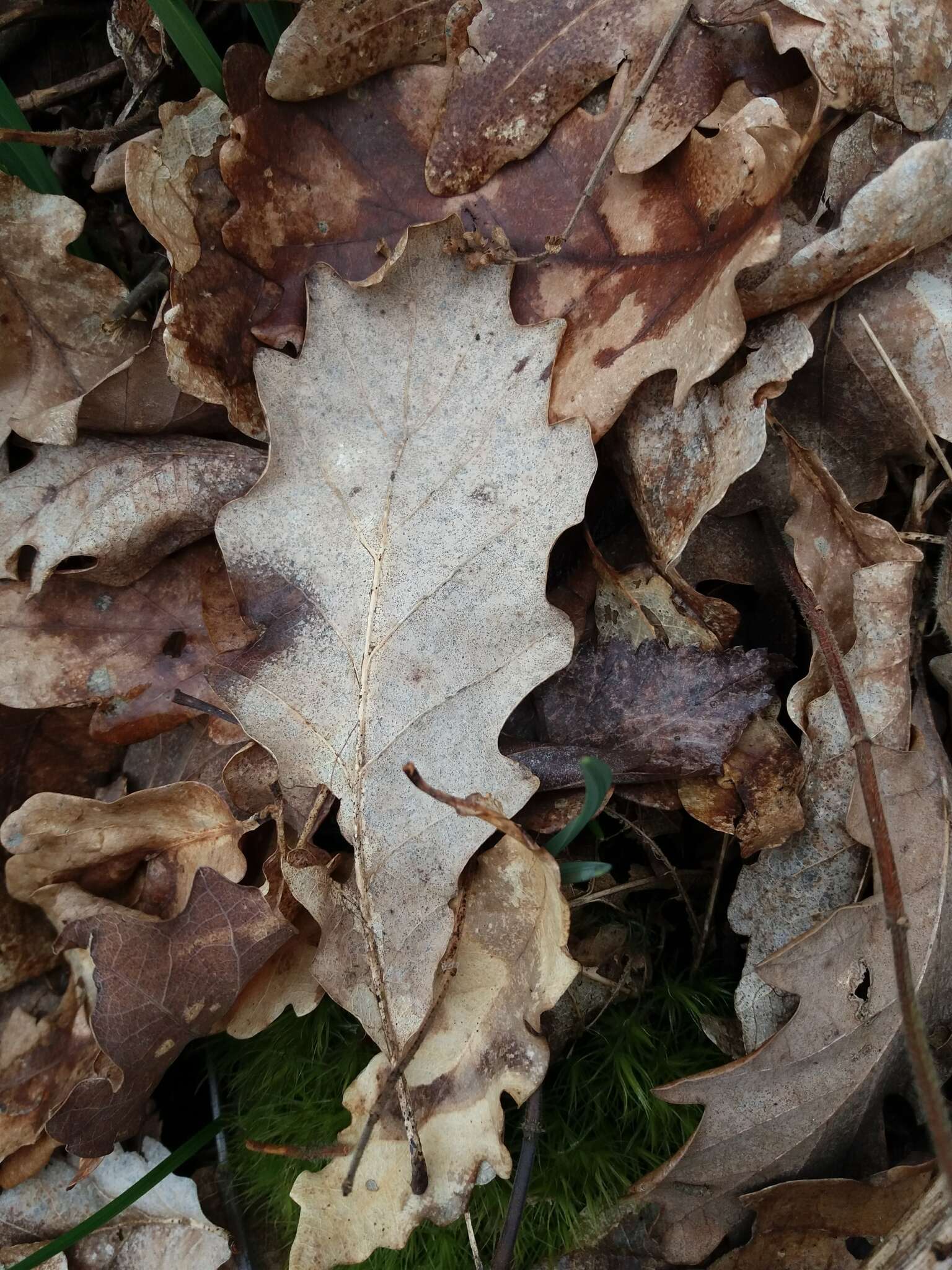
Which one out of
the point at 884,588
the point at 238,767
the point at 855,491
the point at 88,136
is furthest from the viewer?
the point at 88,136

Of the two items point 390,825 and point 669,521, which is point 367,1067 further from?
point 669,521

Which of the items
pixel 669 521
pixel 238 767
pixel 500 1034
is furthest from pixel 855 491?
pixel 238 767

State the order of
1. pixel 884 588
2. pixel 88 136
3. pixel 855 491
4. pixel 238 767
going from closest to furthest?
pixel 884 588 → pixel 855 491 → pixel 238 767 → pixel 88 136

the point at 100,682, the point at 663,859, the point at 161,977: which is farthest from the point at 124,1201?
the point at 663,859

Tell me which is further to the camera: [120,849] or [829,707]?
[120,849]

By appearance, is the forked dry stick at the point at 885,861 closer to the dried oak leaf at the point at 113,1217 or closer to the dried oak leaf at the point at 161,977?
the dried oak leaf at the point at 161,977

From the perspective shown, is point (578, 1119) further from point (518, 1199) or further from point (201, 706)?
point (201, 706)
